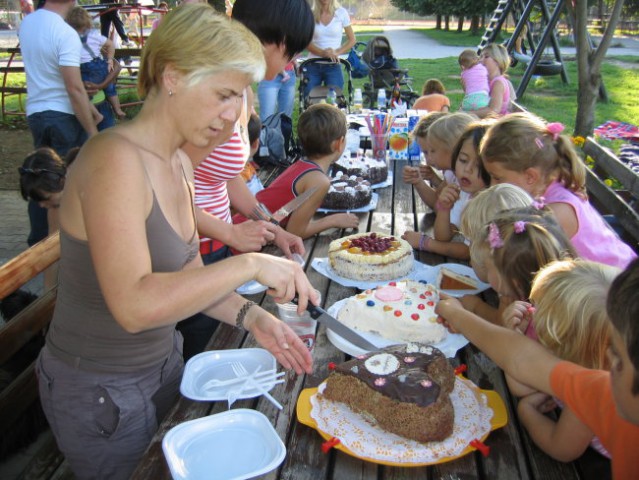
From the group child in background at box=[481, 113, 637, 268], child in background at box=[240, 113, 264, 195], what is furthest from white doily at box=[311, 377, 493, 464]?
child in background at box=[240, 113, 264, 195]

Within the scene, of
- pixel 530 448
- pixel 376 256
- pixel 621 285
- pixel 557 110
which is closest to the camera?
pixel 621 285

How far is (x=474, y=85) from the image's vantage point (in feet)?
23.5

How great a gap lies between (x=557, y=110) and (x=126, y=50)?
339 inches

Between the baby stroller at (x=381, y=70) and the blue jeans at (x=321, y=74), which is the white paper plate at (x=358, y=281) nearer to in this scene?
the blue jeans at (x=321, y=74)

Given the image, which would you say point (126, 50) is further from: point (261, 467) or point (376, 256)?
point (261, 467)

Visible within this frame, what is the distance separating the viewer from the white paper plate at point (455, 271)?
2471mm

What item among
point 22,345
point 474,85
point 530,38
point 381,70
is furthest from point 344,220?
point 530,38

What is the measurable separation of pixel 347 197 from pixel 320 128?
48 cm

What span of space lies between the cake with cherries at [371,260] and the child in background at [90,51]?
20.5 ft

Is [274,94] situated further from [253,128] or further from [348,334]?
[348,334]

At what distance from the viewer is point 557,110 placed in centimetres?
1130

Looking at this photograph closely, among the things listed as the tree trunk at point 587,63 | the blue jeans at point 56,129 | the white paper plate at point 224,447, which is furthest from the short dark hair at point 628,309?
the tree trunk at point 587,63

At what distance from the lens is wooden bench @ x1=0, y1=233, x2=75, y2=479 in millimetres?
2377

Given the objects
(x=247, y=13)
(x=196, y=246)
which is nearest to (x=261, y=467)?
(x=196, y=246)
